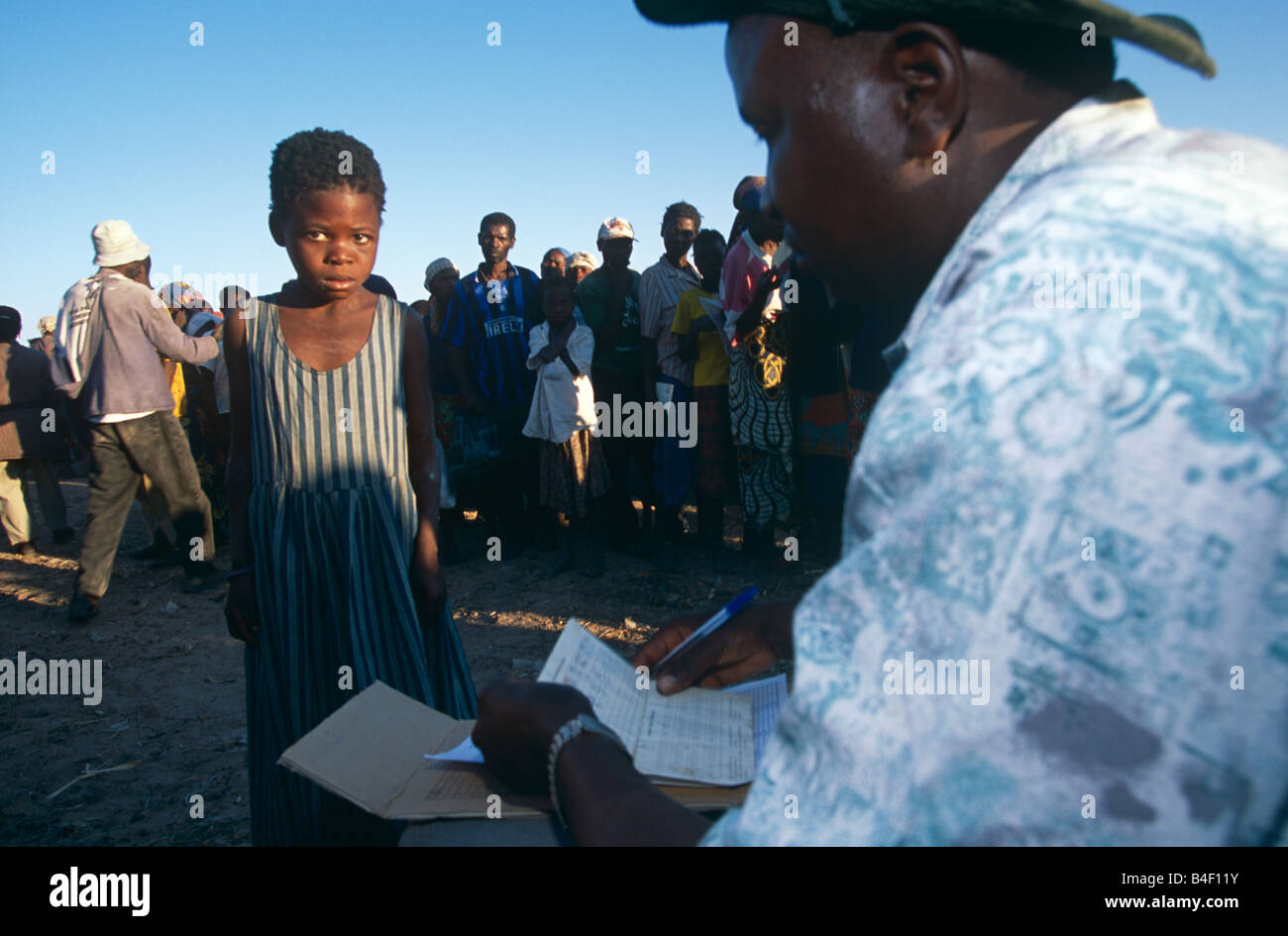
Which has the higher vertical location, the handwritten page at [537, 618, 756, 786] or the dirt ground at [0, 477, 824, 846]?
the handwritten page at [537, 618, 756, 786]

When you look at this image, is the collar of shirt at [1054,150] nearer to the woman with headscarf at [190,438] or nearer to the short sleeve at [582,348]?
the short sleeve at [582,348]

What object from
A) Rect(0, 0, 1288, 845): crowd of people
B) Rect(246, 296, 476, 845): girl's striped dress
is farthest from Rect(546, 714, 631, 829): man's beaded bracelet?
Rect(246, 296, 476, 845): girl's striped dress

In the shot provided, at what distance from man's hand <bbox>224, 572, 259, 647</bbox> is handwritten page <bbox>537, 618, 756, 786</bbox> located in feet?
4.39

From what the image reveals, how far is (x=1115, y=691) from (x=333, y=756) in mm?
996

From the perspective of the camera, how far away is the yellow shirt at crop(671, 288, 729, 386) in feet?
18.5

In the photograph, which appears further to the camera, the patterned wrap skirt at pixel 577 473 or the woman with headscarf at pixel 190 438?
the woman with headscarf at pixel 190 438

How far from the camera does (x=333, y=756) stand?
115 cm

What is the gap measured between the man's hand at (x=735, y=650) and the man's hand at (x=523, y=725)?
13.1 inches

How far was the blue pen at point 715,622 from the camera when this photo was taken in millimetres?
1413

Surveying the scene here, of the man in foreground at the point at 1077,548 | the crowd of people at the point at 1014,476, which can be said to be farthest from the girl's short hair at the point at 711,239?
the man in foreground at the point at 1077,548

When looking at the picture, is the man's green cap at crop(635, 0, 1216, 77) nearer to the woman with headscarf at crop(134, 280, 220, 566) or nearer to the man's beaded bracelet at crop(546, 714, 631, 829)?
the man's beaded bracelet at crop(546, 714, 631, 829)
